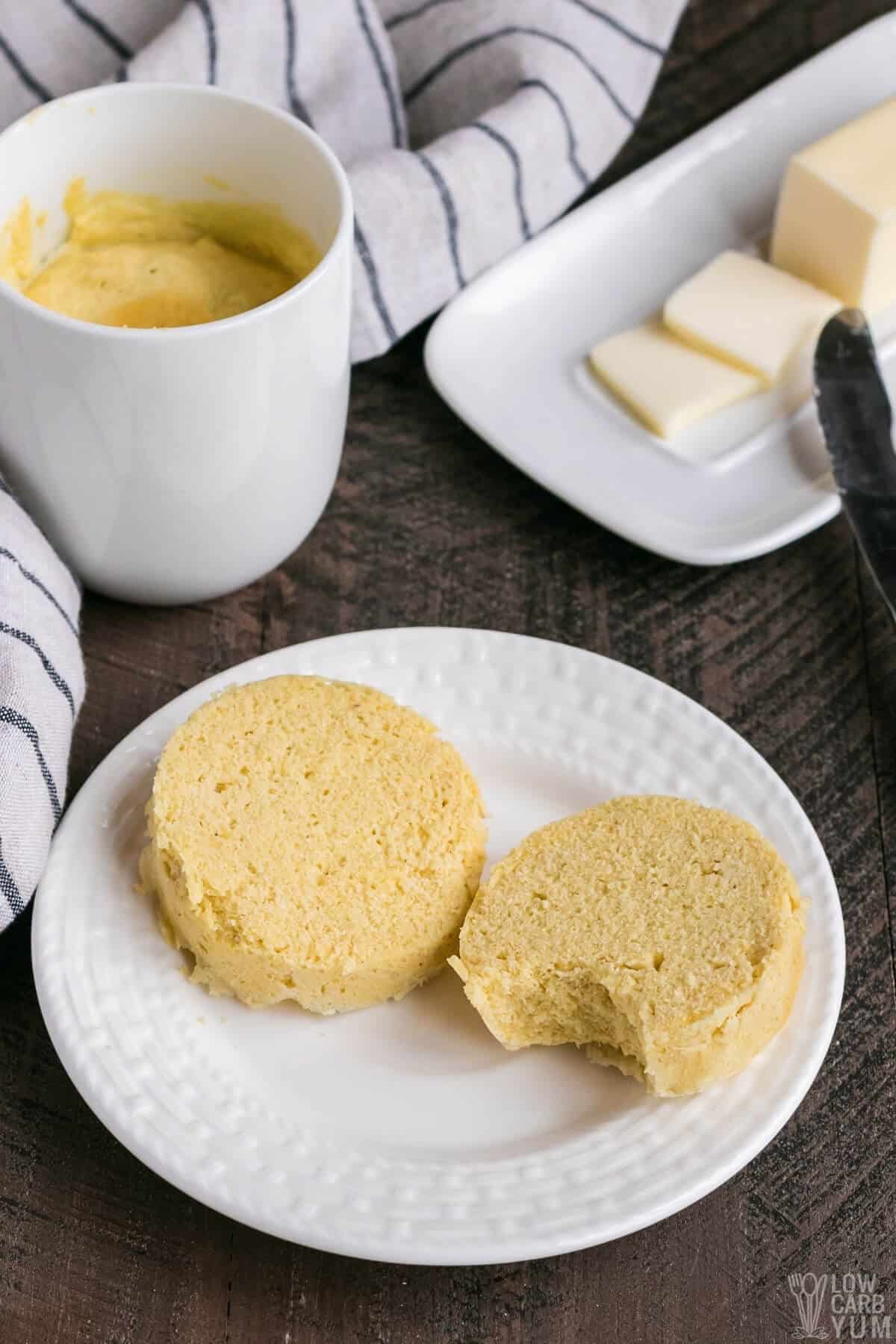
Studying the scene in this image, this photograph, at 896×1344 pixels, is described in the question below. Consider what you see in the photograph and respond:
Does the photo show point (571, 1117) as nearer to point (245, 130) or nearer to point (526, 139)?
point (245, 130)

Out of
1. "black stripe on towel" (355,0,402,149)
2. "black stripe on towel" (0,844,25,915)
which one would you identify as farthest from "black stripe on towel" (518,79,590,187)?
"black stripe on towel" (0,844,25,915)

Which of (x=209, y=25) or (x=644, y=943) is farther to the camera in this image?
(x=209, y=25)

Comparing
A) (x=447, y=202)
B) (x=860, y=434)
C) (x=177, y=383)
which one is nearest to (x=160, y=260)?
(x=177, y=383)

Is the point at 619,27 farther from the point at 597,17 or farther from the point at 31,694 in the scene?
the point at 31,694

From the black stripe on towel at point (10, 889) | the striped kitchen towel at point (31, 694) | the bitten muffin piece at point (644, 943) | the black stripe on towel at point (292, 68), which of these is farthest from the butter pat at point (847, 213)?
the black stripe on towel at point (10, 889)

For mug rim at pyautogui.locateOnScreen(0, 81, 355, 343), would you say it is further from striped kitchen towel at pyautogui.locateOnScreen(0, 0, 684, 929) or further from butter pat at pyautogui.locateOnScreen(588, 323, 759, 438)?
butter pat at pyautogui.locateOnScreen(588, 323, 759, 438)

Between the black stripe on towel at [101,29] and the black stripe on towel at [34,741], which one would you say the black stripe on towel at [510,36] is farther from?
the black stripe on towel at [34,741]
